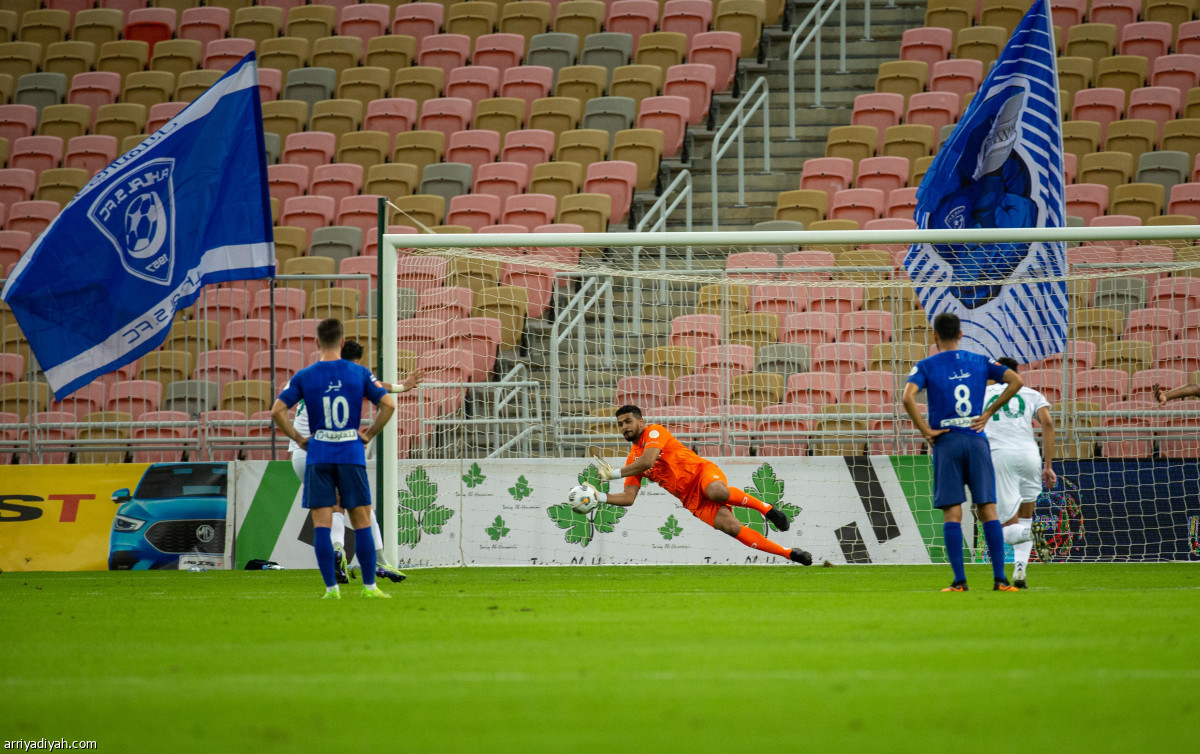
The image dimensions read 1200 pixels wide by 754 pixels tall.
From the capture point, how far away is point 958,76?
17984 millimetres

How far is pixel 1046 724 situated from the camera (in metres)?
3.49

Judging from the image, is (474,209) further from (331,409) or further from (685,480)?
(331,409)

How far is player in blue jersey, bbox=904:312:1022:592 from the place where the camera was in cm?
833

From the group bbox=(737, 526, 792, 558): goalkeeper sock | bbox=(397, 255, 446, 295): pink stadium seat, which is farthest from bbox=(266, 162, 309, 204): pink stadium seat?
bbox=(737, 526, 792, 558): goalkeeper sock

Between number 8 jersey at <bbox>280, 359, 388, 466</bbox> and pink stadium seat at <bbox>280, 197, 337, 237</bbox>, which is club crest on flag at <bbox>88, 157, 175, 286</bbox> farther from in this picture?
pink stadium seat at <bbox>280, 197, 337, 237</bbox>

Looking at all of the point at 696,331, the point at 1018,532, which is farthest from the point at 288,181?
the point at 1018,532

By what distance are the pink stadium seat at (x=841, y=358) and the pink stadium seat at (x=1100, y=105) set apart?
21.4ft

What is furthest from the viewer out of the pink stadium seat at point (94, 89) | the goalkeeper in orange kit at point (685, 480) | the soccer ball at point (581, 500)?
the pink stadium seat at point (94, 89)

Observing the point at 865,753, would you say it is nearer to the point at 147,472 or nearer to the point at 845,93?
the point at 147,472

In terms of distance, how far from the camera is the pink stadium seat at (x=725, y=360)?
13.5 meters

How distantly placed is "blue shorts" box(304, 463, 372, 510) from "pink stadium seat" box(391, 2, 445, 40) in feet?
49.2

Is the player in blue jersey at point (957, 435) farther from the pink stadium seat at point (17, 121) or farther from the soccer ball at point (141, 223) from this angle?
the pink stadium seat at point (17, 121)

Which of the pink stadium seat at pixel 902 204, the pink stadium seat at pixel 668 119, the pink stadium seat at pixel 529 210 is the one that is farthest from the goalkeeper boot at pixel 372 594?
the pink stadium seat at pixel 668 119

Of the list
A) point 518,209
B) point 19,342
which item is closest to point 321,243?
point 518,209
